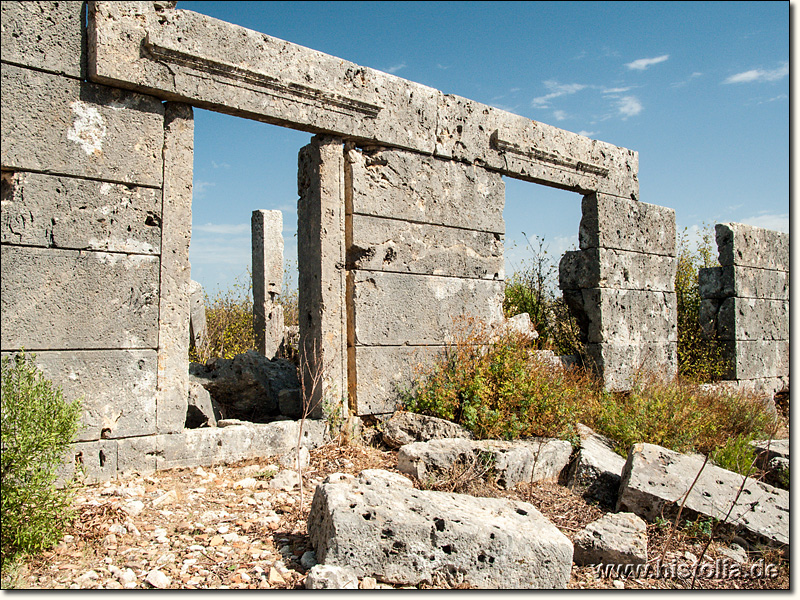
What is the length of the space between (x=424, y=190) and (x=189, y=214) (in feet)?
7.71

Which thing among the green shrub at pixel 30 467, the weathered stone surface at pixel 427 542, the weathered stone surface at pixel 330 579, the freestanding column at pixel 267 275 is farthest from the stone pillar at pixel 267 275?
the weathered stone surface at pixel 330 579

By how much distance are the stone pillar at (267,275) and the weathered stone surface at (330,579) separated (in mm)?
6872

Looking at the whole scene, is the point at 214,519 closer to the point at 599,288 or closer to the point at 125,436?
the point at 125,436

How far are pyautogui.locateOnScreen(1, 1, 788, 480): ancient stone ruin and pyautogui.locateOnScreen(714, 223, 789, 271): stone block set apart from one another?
2.73m

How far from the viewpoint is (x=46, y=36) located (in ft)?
14.4

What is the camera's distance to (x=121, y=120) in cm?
464

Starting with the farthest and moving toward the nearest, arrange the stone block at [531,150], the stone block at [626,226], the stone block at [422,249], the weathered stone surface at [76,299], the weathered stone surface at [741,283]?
1. the weathered stone surface at [741,283]
2. the stone block at [626,226]
3. the stone block at [531,150]
4. the stone block at [422,249]
5. the weathered stone surface at [76,299]

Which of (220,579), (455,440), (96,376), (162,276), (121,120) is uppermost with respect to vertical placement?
(121,120)

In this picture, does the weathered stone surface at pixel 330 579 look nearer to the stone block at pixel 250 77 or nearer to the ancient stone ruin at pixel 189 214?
the ancient stone ruin at pixel 189 214

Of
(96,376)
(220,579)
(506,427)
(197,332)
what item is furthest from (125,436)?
(197,332)

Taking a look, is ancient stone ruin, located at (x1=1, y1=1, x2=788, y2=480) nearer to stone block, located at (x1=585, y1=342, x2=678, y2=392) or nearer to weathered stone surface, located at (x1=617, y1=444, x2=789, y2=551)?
stone block, located at (x1=585, y1=342, x2=678, y2=392)

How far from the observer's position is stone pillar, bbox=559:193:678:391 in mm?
7734

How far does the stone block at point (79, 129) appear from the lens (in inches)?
167

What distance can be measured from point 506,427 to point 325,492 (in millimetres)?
2677
